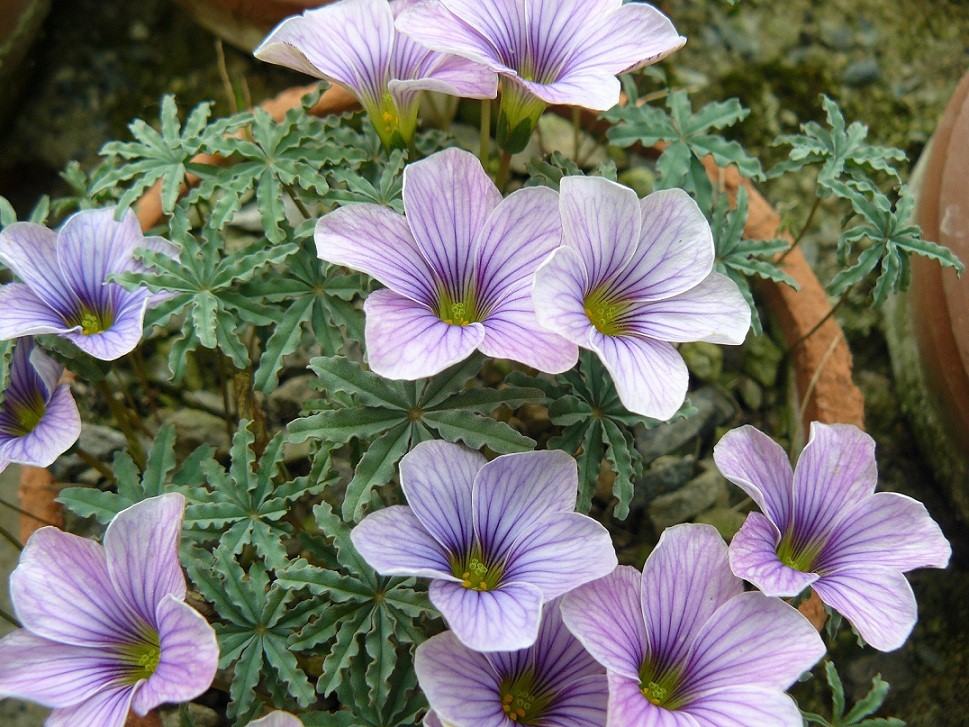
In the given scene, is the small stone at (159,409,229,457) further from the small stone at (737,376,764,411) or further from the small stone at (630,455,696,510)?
the small stone at (737,376,764,411)

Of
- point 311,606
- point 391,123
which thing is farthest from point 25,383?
point 391,123

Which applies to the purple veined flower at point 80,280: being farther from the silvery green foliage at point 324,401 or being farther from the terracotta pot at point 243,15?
the terracotta pot at point 243,15

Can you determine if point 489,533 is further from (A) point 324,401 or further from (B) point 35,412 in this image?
Answer: (B) point 35,412

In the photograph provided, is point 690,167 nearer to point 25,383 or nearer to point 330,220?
Result: point 330,220

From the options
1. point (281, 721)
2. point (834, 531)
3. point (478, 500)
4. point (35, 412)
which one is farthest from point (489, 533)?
point (35, 412)

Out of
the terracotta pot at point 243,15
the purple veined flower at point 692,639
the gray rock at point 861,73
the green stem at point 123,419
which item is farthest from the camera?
the gray rock at point 861,73

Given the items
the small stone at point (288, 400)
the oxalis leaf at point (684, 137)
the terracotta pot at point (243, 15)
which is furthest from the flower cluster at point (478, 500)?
the terracotta pot at point (243, 15)

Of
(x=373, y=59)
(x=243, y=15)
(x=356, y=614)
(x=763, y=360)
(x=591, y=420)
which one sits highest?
(x=373, y=59)
